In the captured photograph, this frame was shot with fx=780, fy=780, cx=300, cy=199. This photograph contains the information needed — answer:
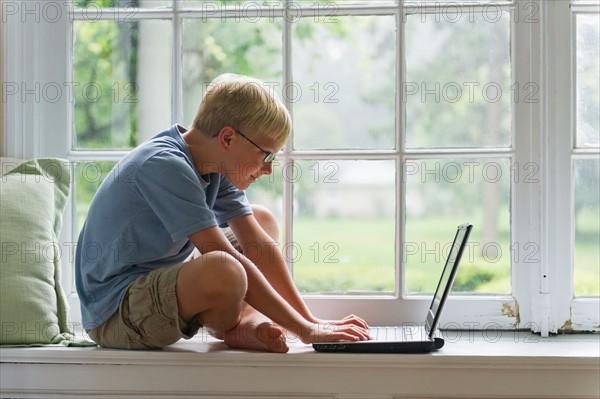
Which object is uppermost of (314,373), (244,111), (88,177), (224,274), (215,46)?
(215,46)

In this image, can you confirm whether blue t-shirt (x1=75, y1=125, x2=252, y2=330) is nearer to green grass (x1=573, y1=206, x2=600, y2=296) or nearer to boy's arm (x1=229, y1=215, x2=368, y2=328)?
boy's arm (x1=229, y1=215, x2=368, y2=328)

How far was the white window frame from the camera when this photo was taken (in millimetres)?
1946

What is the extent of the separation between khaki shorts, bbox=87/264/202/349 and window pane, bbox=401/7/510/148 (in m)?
0.76

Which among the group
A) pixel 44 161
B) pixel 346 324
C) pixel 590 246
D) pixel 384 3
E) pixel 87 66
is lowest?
pixel 346 324

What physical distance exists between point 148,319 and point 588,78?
1.24m

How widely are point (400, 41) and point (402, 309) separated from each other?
684mm

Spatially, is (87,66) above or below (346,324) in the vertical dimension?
above

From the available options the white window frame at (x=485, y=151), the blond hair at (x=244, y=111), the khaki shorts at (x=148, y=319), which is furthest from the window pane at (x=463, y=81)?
the khaki shorts at (x=148, y=319)

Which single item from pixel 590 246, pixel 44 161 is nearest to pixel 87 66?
pixel 44 161

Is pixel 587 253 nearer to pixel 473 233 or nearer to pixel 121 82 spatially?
pixel 473 233

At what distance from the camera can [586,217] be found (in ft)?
6.48

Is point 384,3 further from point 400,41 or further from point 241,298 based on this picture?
point 241,298

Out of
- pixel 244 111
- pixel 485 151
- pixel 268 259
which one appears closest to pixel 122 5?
Result: pixel 244 111

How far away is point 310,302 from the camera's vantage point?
200 centimetres
